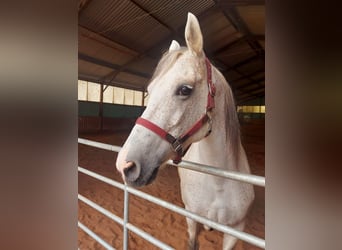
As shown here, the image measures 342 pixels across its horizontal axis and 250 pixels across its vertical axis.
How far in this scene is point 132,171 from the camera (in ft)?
1.90

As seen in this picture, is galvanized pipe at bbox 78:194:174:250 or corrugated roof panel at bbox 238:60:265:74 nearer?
corrugated roof panel at bbox 238:60:265:74

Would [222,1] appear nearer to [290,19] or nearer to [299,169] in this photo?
[290,19]

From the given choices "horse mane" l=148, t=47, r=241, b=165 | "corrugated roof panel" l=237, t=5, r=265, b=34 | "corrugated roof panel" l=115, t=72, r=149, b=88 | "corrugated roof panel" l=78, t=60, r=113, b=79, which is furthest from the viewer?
"corrugated roof panel" l=78, t=60, r=113, b=79

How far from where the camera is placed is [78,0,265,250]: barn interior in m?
0.52

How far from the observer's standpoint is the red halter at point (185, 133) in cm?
55

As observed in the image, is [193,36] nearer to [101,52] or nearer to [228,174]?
[228,174]

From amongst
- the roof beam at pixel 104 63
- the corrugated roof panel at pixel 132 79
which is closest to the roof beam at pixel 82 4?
the roof beam at pixel 104 63

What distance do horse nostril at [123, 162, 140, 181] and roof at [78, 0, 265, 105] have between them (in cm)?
22

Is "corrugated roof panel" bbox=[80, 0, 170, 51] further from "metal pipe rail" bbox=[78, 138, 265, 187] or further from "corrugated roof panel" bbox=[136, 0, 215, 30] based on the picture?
"metal pipe rail" bbox=[78, 138, 265, 187]

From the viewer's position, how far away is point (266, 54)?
1.53ft

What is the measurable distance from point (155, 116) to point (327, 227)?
0.37 m

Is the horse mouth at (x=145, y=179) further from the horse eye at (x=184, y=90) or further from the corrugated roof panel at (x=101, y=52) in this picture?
the corrugated roof panel at (x=101, y=52)

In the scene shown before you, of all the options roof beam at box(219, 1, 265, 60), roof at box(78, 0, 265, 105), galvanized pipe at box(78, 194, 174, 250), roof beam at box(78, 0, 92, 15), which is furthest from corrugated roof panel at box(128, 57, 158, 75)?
galvanized pipe at box(78, 194, 174, 250)

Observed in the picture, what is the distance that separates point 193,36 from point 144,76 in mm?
197
